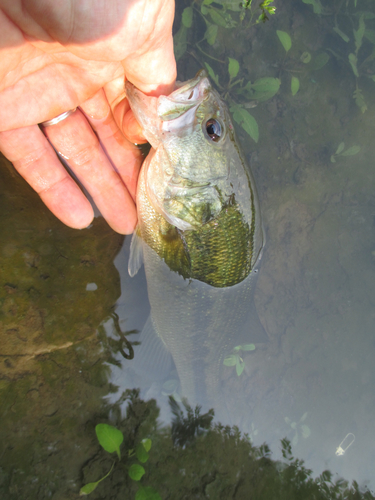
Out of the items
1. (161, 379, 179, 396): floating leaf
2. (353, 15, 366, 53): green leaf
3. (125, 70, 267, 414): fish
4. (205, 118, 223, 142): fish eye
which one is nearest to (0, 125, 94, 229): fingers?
(125, 70, 267, 414): fish

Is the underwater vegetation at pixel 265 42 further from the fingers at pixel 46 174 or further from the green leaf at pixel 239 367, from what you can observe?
the green leaf at pixel 239 367

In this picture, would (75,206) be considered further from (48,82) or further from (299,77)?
(299,77)

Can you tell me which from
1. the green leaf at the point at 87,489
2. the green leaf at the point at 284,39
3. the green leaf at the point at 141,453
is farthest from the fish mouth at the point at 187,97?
the green leaf at the point at 87,489

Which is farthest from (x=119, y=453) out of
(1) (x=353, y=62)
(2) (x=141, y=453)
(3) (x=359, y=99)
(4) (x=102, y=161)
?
(1) (x=353, y=62)

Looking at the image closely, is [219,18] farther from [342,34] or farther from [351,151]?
[351,151]

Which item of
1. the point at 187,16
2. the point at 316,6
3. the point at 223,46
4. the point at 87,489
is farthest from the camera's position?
the point at 316,6

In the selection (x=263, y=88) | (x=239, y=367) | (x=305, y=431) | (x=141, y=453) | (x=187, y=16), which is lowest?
(x=305, y=431)

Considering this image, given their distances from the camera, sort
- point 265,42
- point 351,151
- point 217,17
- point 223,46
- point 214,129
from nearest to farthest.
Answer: point 214,129 → point 217,17 → point 223,46 → point 265,42 → point 351,151
